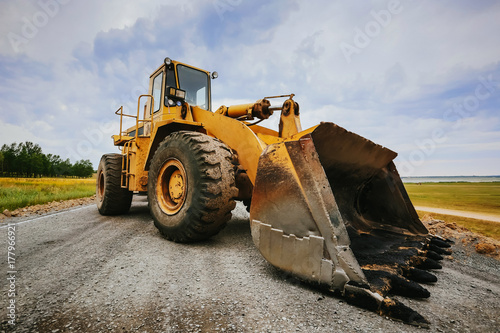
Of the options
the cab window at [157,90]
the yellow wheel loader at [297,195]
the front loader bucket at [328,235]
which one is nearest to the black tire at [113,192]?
the yellow wheel loader at [297,195]

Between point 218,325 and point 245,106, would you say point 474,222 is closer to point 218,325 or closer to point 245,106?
point 245,106

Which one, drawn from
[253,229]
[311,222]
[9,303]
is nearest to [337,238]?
[311,222]

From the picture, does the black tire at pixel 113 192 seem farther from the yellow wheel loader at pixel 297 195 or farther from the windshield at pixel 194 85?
the windshield at pixel 194 85

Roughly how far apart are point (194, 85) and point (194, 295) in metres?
4.20

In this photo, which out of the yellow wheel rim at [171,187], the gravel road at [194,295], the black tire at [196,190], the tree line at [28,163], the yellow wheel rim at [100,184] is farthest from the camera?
the tree line at [28,163]

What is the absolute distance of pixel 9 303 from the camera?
60.6 inches

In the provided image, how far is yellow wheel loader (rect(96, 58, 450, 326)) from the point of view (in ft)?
5.57

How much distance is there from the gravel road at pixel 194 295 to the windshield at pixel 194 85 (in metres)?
3.10

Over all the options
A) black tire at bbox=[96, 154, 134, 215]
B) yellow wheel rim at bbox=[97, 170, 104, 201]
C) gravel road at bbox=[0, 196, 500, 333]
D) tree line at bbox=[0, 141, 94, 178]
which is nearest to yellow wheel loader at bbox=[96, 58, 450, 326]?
gravel road at bbox=[0, 196, 500, 333]

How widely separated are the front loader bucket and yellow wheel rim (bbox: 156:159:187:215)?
1.35 metres

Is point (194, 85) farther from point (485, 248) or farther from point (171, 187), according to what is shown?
point (485, 248)

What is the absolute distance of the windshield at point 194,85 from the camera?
15.6 ft

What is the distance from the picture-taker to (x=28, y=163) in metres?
56.0

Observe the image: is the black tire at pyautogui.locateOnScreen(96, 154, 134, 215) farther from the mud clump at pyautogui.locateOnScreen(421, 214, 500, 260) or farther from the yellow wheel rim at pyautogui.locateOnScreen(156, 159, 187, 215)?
the mud clump at pyautogui.locateOnScreen(421, 214, 500, 260)
